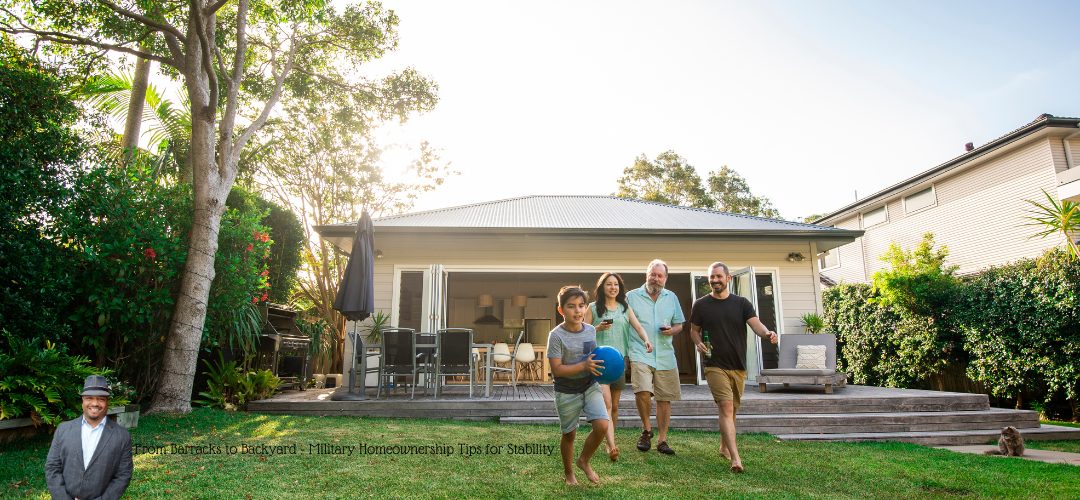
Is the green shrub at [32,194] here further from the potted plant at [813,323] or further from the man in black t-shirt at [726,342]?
the potted plant at [813,323]

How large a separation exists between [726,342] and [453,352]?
11.6ft

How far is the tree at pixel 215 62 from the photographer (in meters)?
6.04

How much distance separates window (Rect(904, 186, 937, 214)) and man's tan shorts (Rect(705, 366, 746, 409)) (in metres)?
14.1

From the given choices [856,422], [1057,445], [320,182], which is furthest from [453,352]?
[320,182]

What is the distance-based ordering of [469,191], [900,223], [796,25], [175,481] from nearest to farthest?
[175,481], [796,25], [900,223], [469,191]

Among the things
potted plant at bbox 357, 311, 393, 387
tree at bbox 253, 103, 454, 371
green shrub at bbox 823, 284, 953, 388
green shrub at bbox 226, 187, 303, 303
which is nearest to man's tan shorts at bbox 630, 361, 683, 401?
potted plant at bbox 357, 311, 393, 387

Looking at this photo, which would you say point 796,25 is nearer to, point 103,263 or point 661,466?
point 661,466

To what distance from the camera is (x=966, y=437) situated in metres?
5.47

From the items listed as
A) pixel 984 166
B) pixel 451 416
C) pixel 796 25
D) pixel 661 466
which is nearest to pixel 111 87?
pixel 451 416

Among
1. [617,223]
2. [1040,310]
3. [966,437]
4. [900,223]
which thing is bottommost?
[966,437]

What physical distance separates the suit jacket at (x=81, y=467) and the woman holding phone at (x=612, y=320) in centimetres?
263

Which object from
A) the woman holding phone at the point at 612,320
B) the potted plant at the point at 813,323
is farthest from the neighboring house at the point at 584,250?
the woman holding phone at the point at 612,320

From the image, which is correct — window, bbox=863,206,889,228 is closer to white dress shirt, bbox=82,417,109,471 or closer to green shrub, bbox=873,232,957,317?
green shrub, bbox=873,232,957,317

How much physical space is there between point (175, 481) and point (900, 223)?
17480mm
